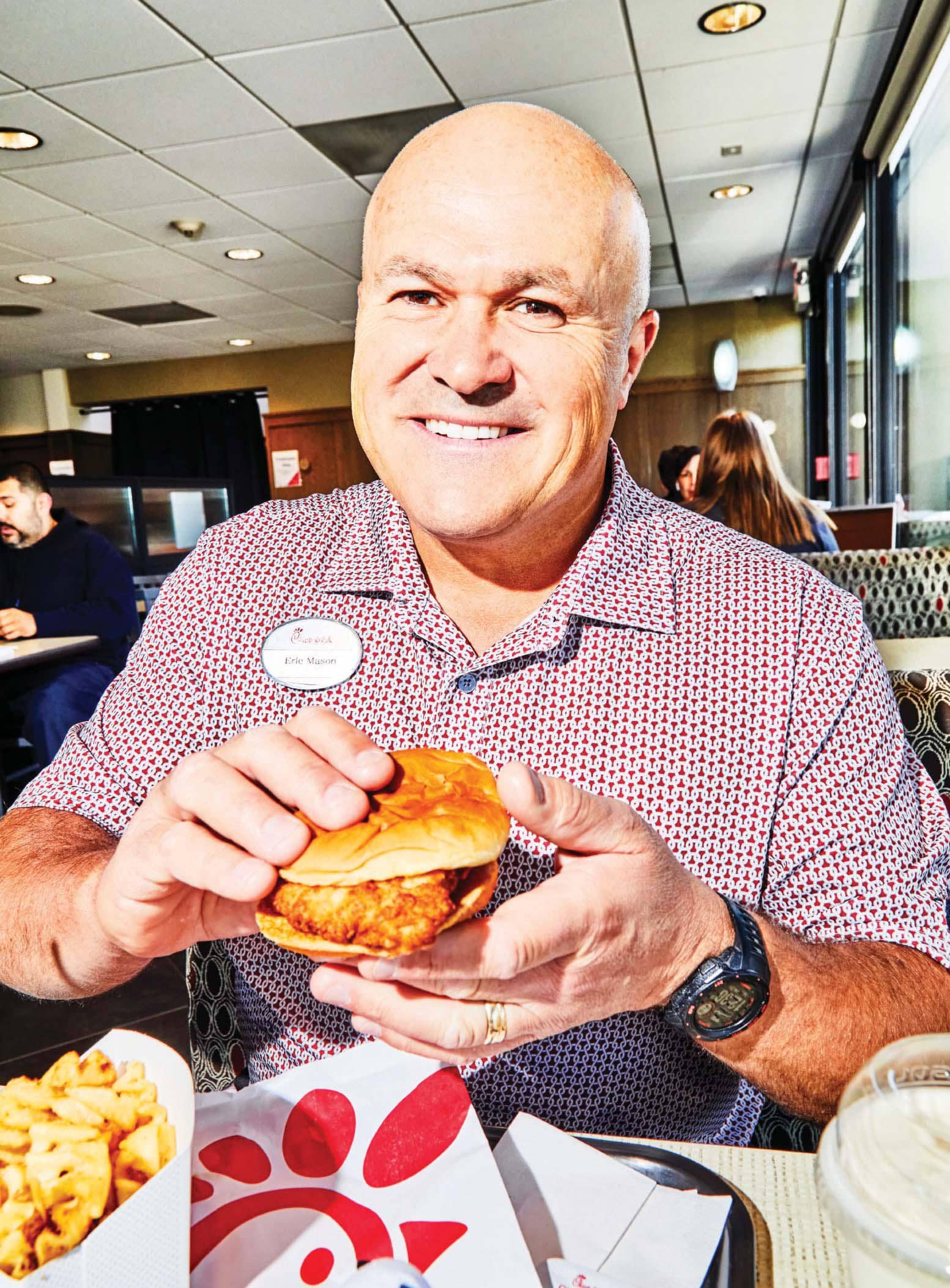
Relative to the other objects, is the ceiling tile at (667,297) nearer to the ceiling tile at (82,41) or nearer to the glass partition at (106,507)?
the glass partition at (106,507)

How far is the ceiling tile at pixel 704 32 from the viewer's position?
378cm

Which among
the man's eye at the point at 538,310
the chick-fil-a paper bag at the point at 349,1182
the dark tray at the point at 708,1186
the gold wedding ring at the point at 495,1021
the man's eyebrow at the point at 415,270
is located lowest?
the dark tray at the point at 708,1186

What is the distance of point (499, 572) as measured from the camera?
1.23m

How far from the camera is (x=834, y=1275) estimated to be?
0.65m

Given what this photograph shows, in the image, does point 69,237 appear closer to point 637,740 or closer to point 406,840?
point 637,740

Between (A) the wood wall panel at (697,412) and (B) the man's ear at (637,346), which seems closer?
(B) the man's ear at (637,346)

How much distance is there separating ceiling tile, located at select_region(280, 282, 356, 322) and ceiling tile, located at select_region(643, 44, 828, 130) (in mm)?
3349

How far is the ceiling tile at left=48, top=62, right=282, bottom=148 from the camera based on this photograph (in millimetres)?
4152

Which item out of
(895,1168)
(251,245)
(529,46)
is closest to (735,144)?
(529,46)

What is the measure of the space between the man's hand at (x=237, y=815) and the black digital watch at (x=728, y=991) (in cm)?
35

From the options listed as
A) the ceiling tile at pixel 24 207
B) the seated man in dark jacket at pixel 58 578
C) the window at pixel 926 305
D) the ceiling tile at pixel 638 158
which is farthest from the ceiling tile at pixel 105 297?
the window at pixel 926 305

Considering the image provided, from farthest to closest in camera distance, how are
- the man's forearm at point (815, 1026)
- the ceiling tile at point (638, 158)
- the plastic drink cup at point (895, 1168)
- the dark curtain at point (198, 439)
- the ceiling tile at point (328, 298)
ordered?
the dark curtain at point (198, 439) < the ceiling tile at point (328, 298) < the ceiling tile at point (638, 158) < the man's forearm at point (815, 1026) < the plastic drink cup at point (895, 1168)

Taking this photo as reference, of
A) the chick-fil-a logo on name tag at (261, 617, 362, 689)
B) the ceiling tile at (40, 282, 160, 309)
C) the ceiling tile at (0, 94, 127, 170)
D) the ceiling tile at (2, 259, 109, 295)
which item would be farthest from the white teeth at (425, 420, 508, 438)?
the ceiling tile at (40, 282, 160, 309)

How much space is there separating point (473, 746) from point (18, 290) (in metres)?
7.81
